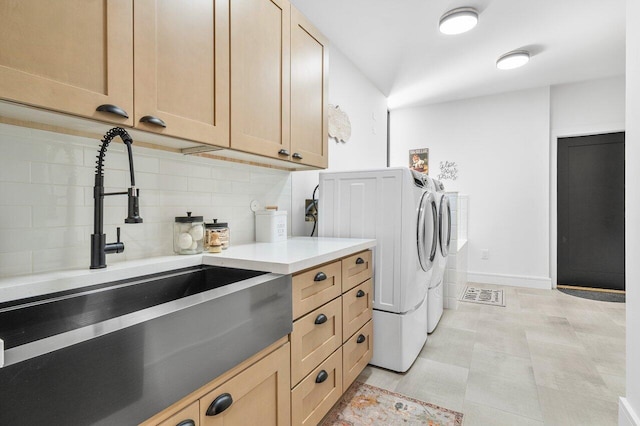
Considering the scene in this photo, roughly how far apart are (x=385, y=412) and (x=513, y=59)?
3.49 metres

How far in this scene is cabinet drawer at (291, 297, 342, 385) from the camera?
1251 millimetres

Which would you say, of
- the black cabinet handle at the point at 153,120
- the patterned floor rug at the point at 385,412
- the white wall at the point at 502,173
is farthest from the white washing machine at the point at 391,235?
the white wall at the point at 502,173

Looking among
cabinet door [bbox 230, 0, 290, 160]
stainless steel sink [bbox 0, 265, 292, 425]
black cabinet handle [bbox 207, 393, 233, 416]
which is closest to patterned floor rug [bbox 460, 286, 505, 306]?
cabinet door [bbox 230, 0, 290, 160]

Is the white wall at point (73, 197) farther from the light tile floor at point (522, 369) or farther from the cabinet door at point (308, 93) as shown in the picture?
the light tile floor at point (522, 369)

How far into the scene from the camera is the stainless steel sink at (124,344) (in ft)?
1.78

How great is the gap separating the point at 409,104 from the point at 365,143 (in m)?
1.56

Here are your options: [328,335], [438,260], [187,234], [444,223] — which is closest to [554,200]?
[444,223]

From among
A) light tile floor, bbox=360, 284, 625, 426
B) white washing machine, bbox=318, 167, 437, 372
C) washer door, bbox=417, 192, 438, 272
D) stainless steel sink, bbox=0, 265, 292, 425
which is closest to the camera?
stainless steel sink, bbox=0, 265, 292, 425

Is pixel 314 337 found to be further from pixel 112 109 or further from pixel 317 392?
pixel 112 109

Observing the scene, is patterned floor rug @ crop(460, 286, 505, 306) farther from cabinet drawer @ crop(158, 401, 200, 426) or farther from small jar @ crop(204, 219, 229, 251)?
cabinet drawer @ crop(158, 401, 200, 426)

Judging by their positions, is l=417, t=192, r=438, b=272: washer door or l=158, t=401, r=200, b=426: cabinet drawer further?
l=417, t=192, r=438, b=272: washer door

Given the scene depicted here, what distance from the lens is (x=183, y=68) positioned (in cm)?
120

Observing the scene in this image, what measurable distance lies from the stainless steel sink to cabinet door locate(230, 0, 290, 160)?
0.72 m

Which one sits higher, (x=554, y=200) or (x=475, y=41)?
(x=475, y=41)
